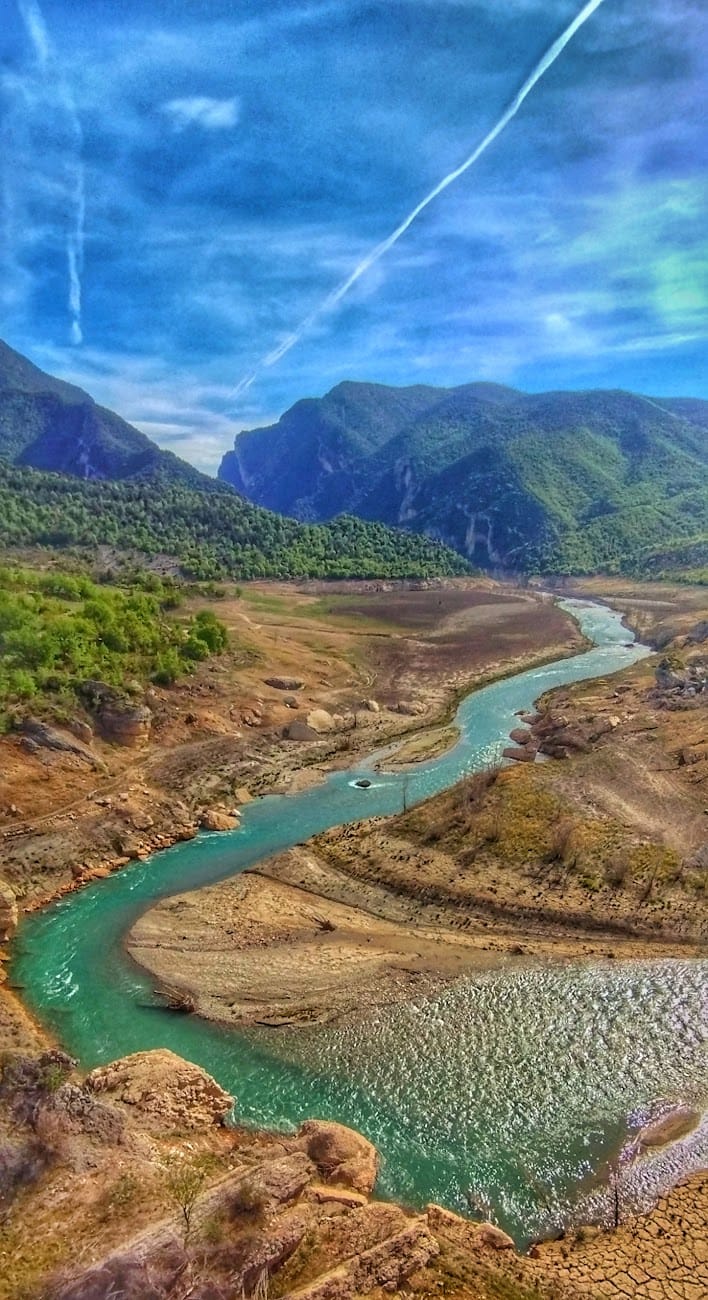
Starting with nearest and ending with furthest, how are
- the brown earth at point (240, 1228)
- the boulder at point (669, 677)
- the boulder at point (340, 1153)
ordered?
the brown earth at point (240, 1228)
the boulder at point (340, 1153)
the boulder at point (669, 677)

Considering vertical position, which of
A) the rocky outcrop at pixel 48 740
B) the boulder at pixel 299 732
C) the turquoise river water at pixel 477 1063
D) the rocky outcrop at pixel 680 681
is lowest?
the turquoise river water at pixel 477 1063

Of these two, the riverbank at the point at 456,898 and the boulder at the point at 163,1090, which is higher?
the riverbank at the point at 456,898

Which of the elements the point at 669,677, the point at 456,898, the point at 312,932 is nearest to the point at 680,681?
the point at 669,677

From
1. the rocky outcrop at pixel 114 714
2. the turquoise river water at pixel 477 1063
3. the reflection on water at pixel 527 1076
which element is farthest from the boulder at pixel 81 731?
the reflection on water at pixel 527 1076

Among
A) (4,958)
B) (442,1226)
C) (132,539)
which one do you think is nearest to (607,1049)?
(442,1226)

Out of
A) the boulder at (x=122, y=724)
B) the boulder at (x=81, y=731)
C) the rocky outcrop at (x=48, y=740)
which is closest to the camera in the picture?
the rocky outcrop at (x=48, y=740)

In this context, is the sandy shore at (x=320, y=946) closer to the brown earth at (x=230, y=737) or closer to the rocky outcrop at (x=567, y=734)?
the brown earth at (x=230, y=737)

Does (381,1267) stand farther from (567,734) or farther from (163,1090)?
(567,734)
